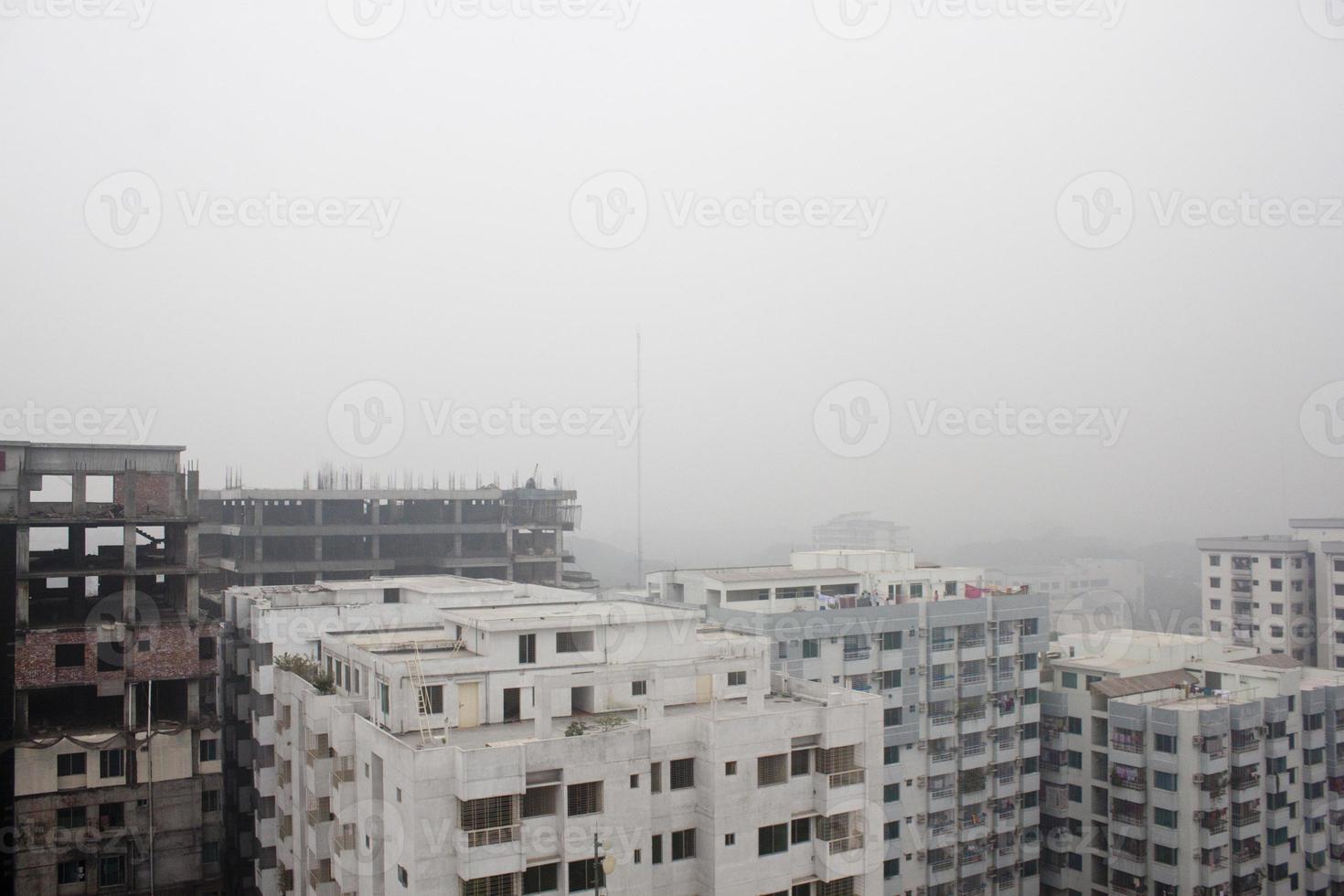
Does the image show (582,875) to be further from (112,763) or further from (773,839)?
(112,763)

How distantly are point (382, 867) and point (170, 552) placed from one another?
16.0 meters

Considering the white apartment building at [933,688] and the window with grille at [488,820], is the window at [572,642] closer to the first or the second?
the window with grille at [488,820]

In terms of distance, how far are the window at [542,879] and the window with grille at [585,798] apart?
0.99m

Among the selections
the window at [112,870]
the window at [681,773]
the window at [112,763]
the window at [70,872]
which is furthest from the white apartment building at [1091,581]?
the window at [70,872]

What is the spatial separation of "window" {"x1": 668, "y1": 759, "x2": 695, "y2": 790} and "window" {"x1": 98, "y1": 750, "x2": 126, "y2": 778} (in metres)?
17.4

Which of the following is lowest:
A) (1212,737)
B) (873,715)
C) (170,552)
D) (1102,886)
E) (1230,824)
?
(1102,886)

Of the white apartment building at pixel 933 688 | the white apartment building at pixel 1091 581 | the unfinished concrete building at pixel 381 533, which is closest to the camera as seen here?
the white apartment building at pixel 933 688

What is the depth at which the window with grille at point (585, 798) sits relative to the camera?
17.7 m

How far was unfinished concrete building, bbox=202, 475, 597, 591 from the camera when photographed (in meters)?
44.9

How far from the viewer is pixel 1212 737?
1226 inches

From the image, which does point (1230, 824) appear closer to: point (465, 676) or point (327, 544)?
point (465, 676)

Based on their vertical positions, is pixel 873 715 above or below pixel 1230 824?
above

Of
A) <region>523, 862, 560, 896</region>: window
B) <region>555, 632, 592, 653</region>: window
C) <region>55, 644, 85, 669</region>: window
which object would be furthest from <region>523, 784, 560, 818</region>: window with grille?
<region>55, 644, 85, 669</region>: window

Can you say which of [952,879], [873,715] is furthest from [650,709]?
[952,879]
